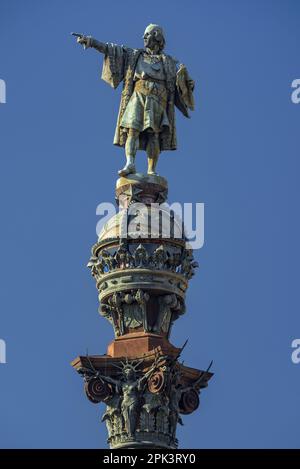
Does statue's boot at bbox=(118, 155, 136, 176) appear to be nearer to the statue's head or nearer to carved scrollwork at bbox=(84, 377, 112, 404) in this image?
the statue's head

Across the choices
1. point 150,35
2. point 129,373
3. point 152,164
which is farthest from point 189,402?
point 150,35

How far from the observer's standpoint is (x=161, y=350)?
93.4 meters

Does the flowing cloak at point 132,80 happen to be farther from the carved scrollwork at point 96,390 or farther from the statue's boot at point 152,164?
the carved scrollwork at point 96,390

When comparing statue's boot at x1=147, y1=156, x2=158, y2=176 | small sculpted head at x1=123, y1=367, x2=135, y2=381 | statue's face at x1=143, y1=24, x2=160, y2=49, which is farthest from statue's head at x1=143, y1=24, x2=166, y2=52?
small sculpted head at x1=123, y1=367, x2=135, y2=381

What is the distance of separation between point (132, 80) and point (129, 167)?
9.24 ft

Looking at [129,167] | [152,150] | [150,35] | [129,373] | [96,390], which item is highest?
[150,35]

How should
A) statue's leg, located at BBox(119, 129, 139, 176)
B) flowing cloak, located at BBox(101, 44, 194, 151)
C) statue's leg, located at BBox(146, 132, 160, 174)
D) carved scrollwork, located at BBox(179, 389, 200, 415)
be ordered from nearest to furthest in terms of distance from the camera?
carved scrollwork, located at BBox(179, 389, 200, 415), statue's leg, located at BBox(119, 129, 139, 176), flowing cloak, located at BBox(101, 44, 194, 151), statue's leg, located at BBox(146, 132, 160, 174)

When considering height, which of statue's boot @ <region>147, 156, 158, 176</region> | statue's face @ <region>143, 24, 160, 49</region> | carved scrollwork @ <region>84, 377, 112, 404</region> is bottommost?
carved scrollwork @ <region>84, 377, 112, 404</region>

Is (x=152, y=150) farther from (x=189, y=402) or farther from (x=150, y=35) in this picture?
(x=189, y=402)

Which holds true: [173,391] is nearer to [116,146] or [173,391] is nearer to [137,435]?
[137,435]

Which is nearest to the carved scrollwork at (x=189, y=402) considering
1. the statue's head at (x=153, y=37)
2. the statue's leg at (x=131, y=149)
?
the statue's leg at (x=131, y=149)

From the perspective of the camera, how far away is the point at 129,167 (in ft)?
320

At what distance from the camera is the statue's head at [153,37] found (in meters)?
98.6

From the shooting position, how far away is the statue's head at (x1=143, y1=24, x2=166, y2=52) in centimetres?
9856
